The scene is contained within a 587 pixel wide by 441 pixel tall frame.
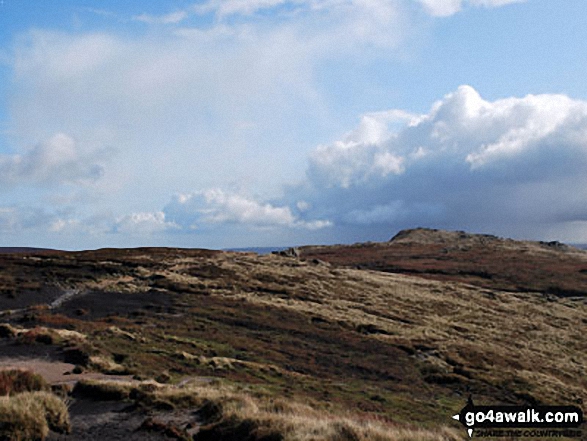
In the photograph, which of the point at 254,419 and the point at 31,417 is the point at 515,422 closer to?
the point at 254,419

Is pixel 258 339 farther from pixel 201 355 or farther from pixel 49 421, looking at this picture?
pixel 49 421

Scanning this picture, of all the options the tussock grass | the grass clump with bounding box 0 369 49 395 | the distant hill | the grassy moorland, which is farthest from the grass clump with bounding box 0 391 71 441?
the distant hill

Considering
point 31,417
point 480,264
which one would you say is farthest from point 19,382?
point 480,264

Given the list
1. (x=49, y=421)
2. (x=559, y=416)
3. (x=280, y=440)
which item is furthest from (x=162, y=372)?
(x=559, y=416)

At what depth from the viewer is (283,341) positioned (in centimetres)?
3934

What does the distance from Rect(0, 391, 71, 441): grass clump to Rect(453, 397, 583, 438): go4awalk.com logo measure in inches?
533

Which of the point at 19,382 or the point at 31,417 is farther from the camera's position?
the point at 19,382

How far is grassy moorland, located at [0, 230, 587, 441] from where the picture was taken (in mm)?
16328

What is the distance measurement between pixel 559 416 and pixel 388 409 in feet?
29.6

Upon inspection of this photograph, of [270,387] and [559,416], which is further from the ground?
[270,387]

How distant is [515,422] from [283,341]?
21.8 meters

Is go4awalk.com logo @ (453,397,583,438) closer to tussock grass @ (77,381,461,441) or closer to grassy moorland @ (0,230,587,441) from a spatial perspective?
grassy moorland @ (0,230,587,441)

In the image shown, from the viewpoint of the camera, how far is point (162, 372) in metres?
23.4

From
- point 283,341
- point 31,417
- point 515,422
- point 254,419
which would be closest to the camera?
point 31,417
